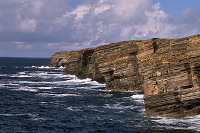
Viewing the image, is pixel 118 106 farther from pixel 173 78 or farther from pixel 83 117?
pixel 173 78

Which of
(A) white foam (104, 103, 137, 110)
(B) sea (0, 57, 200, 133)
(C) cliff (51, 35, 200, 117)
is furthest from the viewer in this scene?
(A) white foam (104, 103, 137, 110)

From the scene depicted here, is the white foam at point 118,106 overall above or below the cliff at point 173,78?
below

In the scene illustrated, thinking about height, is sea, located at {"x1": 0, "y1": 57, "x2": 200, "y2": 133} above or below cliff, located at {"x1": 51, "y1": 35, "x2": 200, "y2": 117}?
below

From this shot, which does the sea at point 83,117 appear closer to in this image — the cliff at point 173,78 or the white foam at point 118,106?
the white foam at point 118,106

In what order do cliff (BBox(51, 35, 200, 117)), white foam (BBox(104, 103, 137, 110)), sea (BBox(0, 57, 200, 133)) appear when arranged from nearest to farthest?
sea (BBox(0, 57, 200, 133)) < cliff (BBox(51, 35, 200, 117)) < white foam (BBox(104, 103, 137, 110))

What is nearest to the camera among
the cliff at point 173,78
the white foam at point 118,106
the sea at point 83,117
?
the sea at point 83,117

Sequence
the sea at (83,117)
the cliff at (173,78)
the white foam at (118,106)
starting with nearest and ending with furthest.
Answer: the sea at (83,117) < the cliff at (173,78) < the white foam at (118,106)

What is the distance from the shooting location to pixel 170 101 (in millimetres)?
40125

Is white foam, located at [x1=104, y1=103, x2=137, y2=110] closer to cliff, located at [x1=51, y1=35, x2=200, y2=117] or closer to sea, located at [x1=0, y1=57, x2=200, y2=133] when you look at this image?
sea, located at [x1=0, y1=57, x2=200, y2=133]

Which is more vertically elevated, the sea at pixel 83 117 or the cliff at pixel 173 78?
the cliff at pixel 173 78

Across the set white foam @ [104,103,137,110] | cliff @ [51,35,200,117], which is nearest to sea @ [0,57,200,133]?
white foam @ [104,103,137,110]

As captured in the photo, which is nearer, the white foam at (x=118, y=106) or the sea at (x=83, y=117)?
the sea at (x=83, y=117)

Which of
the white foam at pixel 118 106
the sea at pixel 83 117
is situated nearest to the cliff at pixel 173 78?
the sea at pixel 83 117

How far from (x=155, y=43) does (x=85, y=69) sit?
53963 mm
